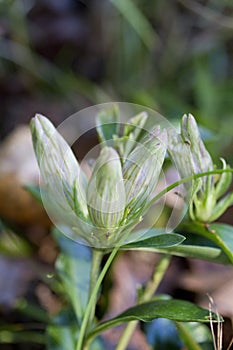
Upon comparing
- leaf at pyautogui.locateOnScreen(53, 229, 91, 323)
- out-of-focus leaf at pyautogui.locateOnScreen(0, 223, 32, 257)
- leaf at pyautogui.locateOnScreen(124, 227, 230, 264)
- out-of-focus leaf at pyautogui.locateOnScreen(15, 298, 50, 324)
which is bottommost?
out-of-focus leaf at pyautogui.locateOnScreen(15, 298, 50, 324)

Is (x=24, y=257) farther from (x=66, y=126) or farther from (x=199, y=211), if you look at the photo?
(x=199, y=211)

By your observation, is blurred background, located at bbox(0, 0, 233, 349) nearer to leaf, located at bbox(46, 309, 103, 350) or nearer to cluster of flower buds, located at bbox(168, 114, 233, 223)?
leaf, located at bbox(46, 309, 103, 350)

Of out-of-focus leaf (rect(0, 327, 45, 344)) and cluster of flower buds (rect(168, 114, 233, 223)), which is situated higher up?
cluster of flower buds (rect(168, 114, 233, 223))

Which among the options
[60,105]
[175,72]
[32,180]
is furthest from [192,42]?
[32,180]

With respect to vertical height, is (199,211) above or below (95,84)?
below

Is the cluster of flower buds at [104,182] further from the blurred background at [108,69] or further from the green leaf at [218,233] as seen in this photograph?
the blurred background at [108,69]

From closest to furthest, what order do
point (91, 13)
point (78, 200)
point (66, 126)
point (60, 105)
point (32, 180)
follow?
point (78, 200) → point (32, 180) → point (66, 126) → point (60, 105) → point (91, 13)

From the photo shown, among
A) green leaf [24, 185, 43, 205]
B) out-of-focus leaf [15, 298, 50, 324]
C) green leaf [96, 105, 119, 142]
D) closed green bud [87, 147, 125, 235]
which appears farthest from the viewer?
out-of-focus leaf [15, 298, 50, 324]

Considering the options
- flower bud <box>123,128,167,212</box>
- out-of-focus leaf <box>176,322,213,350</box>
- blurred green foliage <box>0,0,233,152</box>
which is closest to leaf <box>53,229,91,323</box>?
out-of-focus leaf <box>176,322,213,350</box>
